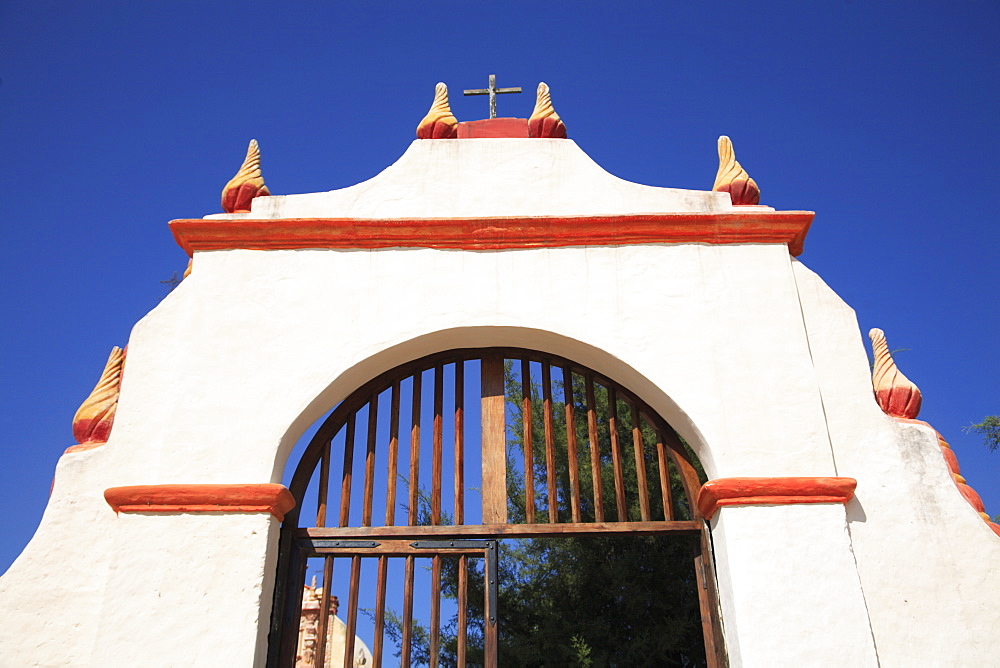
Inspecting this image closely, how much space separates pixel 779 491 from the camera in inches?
188

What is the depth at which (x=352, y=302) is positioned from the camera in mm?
5453

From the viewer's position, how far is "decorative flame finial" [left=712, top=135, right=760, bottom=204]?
593cm

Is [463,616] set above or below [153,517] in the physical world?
below

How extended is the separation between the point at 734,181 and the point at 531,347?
192 centimetres

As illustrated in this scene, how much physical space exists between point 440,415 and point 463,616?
1306 mm

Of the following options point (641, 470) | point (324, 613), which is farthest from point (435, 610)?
point (641, 470)

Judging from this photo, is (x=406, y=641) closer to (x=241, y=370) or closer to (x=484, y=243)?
(x=241, y=370)

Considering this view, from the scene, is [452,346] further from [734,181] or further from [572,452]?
[734,181]

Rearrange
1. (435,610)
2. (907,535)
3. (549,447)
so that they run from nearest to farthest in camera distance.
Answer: (907,535), (435,610), (549,447)

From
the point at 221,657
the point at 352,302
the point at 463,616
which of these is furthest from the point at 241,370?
the point at 463,616

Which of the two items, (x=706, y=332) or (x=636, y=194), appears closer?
(x=706, y=332)

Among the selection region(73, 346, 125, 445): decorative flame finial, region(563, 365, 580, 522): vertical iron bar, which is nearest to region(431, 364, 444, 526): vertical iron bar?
region(563, 365, 580, 522): vertical iron bar

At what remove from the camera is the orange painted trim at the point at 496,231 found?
561 centimetres

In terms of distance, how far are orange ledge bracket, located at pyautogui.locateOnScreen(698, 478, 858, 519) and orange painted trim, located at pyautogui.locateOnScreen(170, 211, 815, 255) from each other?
173cm
